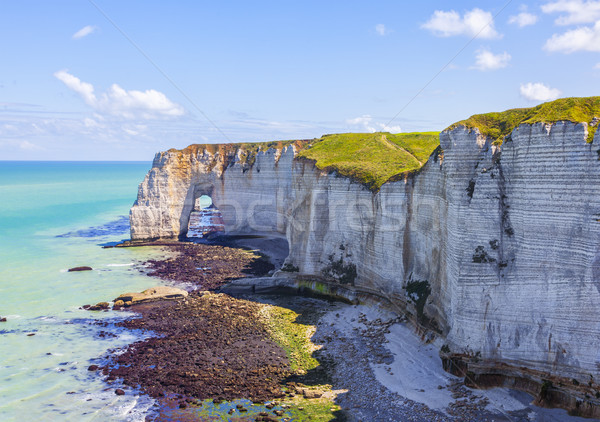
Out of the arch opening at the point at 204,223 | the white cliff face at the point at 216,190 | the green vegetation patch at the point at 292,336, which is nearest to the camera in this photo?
the green vegetation patch at the point at 292,336

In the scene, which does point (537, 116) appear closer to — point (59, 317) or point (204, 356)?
point (204, 356)

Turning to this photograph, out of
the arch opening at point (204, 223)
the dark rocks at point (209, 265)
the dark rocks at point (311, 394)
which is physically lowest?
the dark rocks at point (311, 394)

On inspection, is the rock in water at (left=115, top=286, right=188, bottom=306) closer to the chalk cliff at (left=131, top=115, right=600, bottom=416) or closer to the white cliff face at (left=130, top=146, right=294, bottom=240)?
the chalk cliff at (left=131, top=115, right=600, bottom=416)

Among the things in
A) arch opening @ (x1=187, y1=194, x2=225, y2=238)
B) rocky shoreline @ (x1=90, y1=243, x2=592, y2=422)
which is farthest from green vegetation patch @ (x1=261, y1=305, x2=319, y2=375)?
arch opening @ (x1=187, y1=194, x2=225, y2=238)

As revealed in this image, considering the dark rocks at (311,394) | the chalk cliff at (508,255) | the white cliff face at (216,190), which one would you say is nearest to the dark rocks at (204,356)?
the dark rocks at (311,394)

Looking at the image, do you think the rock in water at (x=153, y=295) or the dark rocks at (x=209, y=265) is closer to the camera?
the rock in water at (x=153, y=295)

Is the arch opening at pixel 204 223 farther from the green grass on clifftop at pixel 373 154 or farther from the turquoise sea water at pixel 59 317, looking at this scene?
the green grass on clifftop at pixel 373 154

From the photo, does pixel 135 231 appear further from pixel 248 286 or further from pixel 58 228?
pixel 248 286

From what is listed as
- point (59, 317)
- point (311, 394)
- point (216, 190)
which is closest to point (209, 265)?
point (59, 317)
